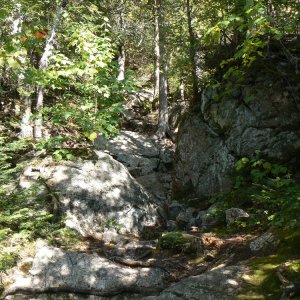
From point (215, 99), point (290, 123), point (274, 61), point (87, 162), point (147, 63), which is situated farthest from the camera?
point (147, 63)

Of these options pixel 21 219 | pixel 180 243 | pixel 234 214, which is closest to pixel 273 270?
pixel 180 243

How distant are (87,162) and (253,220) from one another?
5.21 meters

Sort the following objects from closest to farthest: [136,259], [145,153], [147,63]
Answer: [136,259], [145,153], [147,63]

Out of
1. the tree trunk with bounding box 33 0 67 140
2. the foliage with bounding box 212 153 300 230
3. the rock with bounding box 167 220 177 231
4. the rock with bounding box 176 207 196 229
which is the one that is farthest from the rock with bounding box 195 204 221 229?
the tree trunk with bounding box 33 0 67 140

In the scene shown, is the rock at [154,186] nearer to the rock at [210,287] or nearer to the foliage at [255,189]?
the foliage at [255,189]

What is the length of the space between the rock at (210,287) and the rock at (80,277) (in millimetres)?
1364

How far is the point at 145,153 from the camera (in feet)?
55.4

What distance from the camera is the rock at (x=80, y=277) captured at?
6.41 metres

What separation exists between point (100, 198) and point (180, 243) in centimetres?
289

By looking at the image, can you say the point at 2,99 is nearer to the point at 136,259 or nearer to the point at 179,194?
the point at 179,194

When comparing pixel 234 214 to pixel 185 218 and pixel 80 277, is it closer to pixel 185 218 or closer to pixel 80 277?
pixel 185 218

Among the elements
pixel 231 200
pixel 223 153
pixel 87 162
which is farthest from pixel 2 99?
pixel 231 200

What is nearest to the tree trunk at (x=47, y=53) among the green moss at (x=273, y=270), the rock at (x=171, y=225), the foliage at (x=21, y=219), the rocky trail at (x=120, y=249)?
the foliage at (x=21, y=219)

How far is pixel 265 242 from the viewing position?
666 cm
